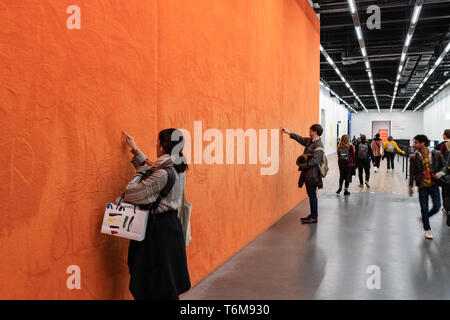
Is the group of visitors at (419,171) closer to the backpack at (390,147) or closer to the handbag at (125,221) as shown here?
the handbag at (125,221)

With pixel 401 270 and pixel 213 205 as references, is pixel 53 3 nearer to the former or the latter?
pixel 213 205

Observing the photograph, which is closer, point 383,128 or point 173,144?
point 173,144

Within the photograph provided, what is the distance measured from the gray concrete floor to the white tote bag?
1305 millimetres

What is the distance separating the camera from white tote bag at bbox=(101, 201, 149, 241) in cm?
229

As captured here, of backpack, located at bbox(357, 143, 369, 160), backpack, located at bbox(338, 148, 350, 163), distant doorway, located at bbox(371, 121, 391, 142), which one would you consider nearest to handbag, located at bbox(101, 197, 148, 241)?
backpack, located at bbox(338, 148, 350, 163)

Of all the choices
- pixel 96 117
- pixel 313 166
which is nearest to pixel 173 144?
pixel 96 117

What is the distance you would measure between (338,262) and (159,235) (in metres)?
2.66

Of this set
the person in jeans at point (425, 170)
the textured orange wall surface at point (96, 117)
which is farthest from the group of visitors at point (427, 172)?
the textured orange wall surface at point (96, 117)

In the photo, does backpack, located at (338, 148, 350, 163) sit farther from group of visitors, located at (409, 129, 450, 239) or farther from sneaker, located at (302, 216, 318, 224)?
group of visitors, located at (409, 129, 450, 239)

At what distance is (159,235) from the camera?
2.39 metres

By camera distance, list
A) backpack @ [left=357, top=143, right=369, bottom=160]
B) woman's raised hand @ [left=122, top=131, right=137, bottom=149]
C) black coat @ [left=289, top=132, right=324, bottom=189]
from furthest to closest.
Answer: backpack @ [left=357, top=143, right=369, bottom=160] < black coat @ [left=289, top=132, right=324, bottom=189] < woman's raised hand @ [left=122, top=131, right=137, bottom=149]

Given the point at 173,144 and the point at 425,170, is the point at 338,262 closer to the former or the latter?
the point at 425,170

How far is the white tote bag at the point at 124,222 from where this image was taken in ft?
7.50
